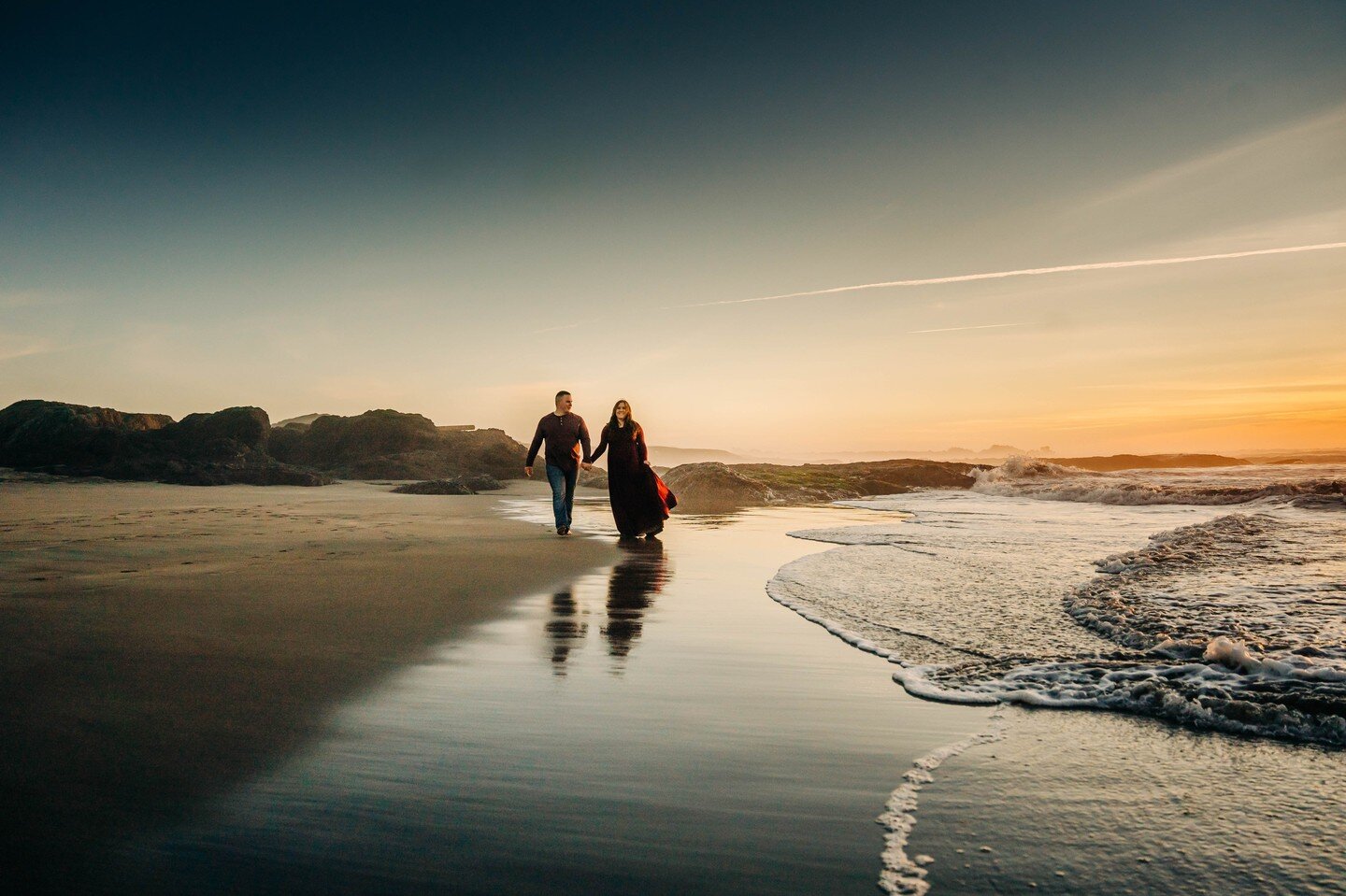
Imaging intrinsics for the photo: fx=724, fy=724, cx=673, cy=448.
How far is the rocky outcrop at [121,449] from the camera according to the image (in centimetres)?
1897

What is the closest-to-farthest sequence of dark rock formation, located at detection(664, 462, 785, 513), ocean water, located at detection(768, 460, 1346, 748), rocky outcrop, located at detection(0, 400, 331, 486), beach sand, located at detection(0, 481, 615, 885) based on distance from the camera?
beach sand, located at detection(0, 481, 615, 885) → ocean water, located at detection(768, 460, 1346, 748) → rocky outcrop, located at detection(0, 400, 331, 486) → dark rock formation, located at detection(664, 462, 785, 513)

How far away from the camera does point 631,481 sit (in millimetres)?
11344

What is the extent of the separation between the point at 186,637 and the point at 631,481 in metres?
7.52

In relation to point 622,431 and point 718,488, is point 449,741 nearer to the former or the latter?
point 622,431

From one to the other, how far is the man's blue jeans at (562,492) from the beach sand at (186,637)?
0.65 meters

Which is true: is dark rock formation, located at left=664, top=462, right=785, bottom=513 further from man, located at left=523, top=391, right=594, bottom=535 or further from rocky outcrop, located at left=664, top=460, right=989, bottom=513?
man, located at left=523, top=391, right=594, bottom=535

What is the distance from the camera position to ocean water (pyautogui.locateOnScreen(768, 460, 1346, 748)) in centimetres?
333

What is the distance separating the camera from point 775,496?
22.9 metres

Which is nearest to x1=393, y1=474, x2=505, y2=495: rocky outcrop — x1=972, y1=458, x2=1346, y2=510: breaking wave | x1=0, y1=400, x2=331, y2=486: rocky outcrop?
x1=0, y1=400, x2=331, y2=486: rocky outcrop

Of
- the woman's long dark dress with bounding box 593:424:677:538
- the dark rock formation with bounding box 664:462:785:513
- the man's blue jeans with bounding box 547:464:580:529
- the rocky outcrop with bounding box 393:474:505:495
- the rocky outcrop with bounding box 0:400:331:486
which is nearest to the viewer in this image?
the man's blue jeans with bounding box 547:464:580:529

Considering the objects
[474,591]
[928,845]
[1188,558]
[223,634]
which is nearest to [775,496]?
[1188,558]

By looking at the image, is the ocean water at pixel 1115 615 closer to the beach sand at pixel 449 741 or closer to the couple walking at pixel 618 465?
the beach sand at pixel 449 741

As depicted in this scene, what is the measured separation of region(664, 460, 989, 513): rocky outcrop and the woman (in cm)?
690

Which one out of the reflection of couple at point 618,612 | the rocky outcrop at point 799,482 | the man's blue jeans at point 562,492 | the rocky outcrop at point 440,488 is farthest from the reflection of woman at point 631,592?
the rocky outcrop at point 440,488
